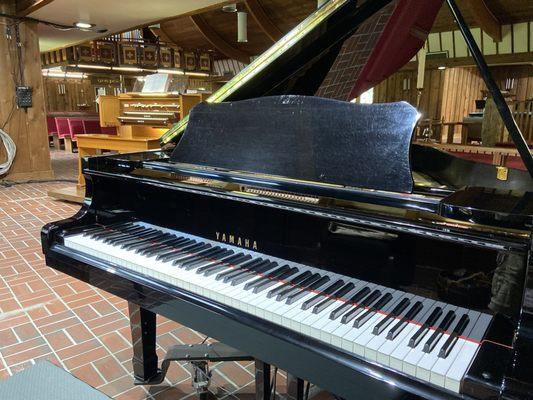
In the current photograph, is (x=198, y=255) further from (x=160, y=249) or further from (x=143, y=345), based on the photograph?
(x=143, y=345)

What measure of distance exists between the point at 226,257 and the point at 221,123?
626 mm

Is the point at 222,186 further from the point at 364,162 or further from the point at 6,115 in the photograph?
the point at 6,115

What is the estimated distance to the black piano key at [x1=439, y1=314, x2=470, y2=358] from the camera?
958mm

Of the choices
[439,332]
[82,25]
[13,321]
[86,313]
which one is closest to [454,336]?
[439,332]

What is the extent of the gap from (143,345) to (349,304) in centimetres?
132

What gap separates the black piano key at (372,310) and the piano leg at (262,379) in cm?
54

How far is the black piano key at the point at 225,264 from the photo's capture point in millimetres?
1446

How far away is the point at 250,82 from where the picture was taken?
2.04 metres

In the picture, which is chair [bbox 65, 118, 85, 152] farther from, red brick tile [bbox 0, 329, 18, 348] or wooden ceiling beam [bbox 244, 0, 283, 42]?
red brick tile [bbox 0, 329, 18, 348]

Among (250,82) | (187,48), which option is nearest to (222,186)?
(250,82)

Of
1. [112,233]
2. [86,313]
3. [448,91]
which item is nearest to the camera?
[112,233]

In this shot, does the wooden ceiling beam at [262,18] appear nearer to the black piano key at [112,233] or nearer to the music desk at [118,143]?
the music desk at [118,143]

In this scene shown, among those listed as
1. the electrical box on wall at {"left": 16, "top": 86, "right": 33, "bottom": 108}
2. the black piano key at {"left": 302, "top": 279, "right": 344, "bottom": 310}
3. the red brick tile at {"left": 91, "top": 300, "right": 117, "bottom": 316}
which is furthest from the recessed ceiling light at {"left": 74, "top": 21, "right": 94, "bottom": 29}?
the black piano key at {"left": 302, "top": 279, "right": 344, "bottom": 310}

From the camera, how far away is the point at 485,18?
360 inches
